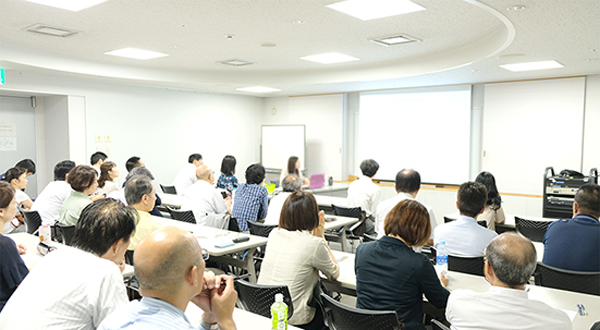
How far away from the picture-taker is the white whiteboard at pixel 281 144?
10773 mm

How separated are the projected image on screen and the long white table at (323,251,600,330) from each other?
6.37 meters

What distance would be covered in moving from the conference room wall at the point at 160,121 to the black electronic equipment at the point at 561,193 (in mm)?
7290

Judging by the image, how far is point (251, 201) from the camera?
5047 millimetres

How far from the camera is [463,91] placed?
8805mm

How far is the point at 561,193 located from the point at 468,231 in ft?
13.8

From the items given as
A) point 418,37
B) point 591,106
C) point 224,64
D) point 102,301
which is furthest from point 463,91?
point 102,301

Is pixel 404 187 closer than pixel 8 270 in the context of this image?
No

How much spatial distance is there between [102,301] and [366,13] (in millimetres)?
3928

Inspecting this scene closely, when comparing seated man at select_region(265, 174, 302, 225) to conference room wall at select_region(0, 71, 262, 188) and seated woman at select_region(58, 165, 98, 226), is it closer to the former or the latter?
seated woman at select_region(58, 165, 98, 226)

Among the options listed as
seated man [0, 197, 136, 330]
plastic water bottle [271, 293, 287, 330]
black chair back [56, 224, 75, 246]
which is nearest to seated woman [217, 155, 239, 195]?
black chair back [56, 224, 75, 246]

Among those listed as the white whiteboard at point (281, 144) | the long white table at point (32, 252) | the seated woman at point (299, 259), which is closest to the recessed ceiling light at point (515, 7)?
the seated woman at point (299, 259)

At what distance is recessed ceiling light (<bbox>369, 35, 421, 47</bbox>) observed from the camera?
5.81 m

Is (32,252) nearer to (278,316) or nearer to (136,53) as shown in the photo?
(278,316)

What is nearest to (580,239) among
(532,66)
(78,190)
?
(78,190)
